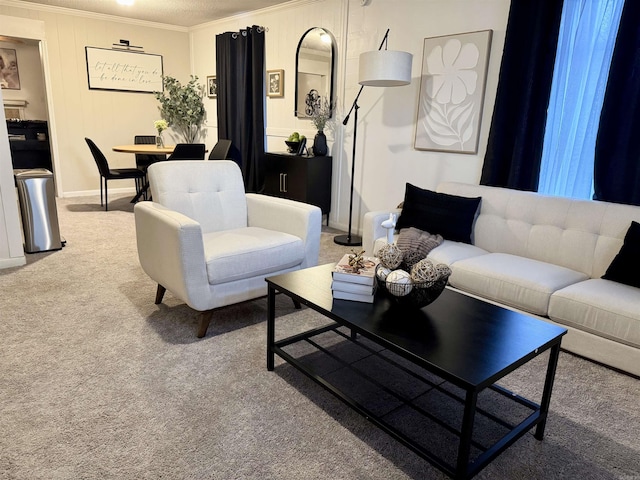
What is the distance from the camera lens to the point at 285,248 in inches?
101

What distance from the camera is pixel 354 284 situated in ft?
5.84

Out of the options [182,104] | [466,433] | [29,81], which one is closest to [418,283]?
[466,433]

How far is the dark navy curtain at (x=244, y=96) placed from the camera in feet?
17.7

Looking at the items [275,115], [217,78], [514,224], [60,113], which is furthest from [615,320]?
[60,113]

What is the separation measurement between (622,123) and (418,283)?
195 centimetres

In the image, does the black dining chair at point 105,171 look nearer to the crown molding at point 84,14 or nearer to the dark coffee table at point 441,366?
the crown molding at point 84,14

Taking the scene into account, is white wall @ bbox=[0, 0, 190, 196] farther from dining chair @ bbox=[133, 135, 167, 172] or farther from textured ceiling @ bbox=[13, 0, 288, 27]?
dining chair @ bbox=[133, 135, 167, 172]

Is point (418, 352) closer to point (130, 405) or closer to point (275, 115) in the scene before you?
point (130, 405)

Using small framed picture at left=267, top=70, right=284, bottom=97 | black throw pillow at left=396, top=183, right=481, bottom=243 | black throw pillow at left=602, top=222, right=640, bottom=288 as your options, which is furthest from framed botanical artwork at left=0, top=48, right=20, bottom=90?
black throw pillow at left=602, top=222, right=640, bottom=288

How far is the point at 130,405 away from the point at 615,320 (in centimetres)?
217

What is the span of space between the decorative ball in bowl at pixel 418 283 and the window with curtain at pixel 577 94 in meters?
1.84

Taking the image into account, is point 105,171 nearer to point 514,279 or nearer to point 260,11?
point 260,11

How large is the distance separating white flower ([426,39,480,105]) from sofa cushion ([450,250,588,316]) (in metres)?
1.50

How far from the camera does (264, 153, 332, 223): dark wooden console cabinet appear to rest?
4.50 metres
